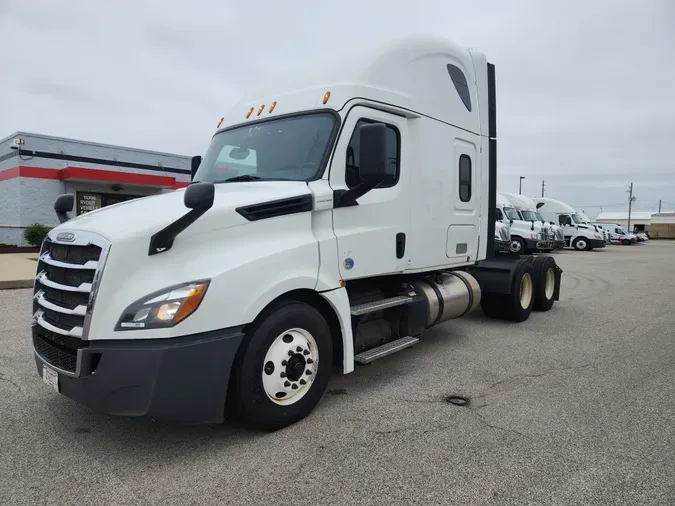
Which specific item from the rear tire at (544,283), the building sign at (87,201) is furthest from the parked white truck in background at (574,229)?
the building sign at (87,201)

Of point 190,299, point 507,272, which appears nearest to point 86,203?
point 507,272

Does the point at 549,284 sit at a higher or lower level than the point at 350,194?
lower

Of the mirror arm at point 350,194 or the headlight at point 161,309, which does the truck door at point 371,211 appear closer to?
the mirror arm at point 350,194

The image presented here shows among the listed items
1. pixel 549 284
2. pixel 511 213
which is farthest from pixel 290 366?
pixel 511 213

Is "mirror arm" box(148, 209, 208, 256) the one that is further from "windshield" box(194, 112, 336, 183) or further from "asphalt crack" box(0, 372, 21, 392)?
"asphalt crack" box(0, 372, 21, 392)

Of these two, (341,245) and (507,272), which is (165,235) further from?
(507,272)

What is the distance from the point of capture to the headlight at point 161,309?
298cm

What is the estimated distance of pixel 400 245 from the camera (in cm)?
492

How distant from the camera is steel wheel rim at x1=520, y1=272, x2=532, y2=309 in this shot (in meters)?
7.70

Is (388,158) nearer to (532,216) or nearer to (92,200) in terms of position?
(92,200)

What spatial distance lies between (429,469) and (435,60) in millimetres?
4357

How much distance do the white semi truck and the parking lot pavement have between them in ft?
1.17

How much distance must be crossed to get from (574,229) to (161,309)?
3247cm

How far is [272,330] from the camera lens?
3467mm
